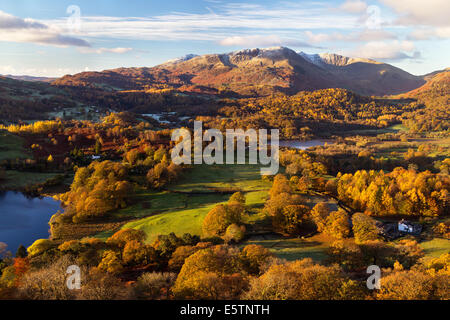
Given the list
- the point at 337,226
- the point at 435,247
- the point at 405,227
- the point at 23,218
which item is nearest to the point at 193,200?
the point at 337,226

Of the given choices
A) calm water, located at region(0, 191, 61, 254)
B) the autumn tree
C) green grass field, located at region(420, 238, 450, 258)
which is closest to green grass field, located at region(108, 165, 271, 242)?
the autumn tree

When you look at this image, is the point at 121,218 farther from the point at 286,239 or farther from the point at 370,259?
the point at 370,259

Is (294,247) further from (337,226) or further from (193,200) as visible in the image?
(193,200)

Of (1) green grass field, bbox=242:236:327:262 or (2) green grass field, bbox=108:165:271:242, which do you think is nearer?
(1) green grass field, bbox=242:236:327:262

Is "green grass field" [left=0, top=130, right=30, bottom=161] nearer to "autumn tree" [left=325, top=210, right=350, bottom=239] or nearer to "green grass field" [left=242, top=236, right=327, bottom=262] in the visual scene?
"green grass field" [left=242, top=236, right=327, bottom=262]

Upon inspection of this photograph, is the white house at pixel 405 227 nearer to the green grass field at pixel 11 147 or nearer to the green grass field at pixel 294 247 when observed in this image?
the green grass field at pixel 294 247

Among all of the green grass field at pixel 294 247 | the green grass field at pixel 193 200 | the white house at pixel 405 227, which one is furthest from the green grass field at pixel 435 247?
the green grass field at pixel 193 200

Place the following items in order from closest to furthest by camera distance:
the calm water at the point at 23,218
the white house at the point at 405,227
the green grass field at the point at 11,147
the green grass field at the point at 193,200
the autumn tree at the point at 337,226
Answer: the autumn tree at the point at 337,226 < the white house at the point at 405,227 < the green grass field at the point at 193,200 < the calm water at the point at 23,218 < the green grass field at the point at 11,147
